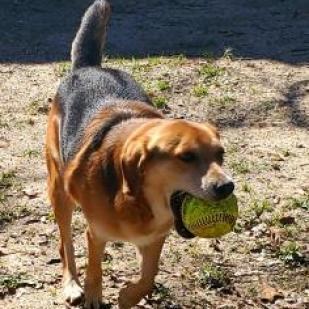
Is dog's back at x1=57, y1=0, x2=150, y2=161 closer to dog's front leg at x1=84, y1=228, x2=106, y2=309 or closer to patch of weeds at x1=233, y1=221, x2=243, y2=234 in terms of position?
dog's front leg at x1=84, y1=228, x2=106, y2=309

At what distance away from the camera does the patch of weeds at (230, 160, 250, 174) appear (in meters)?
6.47

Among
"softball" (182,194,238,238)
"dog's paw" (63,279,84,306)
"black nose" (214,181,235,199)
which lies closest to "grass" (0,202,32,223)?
"dog's paw" (63,279,84,306)

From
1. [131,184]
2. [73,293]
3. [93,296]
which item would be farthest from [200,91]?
[131,184]

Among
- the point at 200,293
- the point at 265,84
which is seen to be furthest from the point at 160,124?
the point at 265,84

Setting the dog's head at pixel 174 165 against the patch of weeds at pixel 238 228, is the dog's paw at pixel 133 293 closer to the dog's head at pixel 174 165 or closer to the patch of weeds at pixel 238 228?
the dog's head at pixel 174 165

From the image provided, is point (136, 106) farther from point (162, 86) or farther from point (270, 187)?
point (162, 86)

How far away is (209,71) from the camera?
838 cm

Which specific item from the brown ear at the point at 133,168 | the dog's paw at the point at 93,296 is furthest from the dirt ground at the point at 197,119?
the brown ear at the point at 133,168

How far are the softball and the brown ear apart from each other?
27 cm

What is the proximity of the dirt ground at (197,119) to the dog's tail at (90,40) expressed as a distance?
1147mm

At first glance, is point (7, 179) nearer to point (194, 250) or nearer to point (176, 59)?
point (194, 250)

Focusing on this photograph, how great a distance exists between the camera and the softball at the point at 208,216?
3885 millimetres

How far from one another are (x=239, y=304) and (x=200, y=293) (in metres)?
0.26

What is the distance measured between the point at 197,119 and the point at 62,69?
A: 1.92 m
